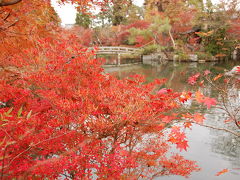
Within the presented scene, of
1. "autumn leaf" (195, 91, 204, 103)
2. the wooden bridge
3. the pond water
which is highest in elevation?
the wooden bridge

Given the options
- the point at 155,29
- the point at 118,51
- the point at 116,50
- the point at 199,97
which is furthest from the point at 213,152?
the point at 155,29

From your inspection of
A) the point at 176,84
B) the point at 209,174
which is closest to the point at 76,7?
the point at 209,174

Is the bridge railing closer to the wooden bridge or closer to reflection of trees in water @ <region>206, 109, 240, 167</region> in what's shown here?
the wooden bridge

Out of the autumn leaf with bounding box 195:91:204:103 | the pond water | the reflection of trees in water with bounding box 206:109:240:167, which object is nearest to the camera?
the autumn leaf with bounding box 195:91:204:103

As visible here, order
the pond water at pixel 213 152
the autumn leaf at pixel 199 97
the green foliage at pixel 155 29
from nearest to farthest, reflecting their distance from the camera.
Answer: the autumn leaf at pixel 199 97
the pond water at pixel 213 152
the green foliage at pixel 155 29

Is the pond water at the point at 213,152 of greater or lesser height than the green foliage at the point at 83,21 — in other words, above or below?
below

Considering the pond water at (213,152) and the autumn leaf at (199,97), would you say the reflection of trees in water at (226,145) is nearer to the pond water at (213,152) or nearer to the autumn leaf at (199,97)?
the pond water at (213,152)

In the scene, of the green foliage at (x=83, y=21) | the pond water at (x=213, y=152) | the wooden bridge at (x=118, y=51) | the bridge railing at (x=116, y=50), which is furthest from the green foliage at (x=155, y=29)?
the pond water at (x=213, y=152)

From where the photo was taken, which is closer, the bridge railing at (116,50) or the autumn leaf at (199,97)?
the autumn leaf at (199,97)

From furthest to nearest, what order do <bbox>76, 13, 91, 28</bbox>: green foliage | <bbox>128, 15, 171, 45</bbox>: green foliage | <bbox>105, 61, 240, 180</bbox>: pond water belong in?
<bbox>76, 13, 91, 28</bbox>: green foliage < <bbox>128, 15, 171, 45</bbox>: green foliage < <bbox>105, 61, 240, 180</bbox>: pond water

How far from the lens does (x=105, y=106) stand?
3.85 metres

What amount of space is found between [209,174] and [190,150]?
1.25 m

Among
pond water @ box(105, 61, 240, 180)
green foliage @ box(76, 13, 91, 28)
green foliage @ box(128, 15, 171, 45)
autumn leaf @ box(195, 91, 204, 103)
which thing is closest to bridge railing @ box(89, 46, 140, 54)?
green foliage @ box(128, 15, 171, 45)

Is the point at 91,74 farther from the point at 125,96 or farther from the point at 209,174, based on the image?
the point at 209,174
